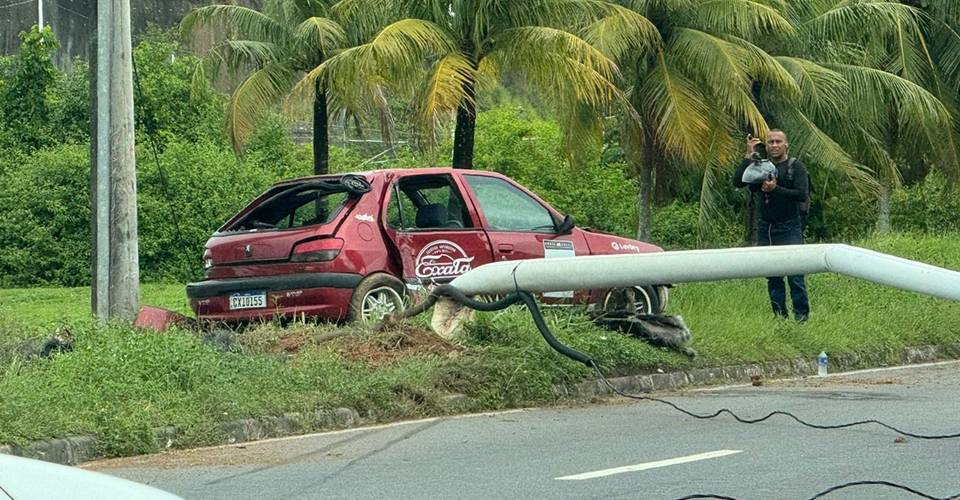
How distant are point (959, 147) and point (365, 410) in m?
24.3

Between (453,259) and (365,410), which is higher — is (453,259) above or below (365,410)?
above

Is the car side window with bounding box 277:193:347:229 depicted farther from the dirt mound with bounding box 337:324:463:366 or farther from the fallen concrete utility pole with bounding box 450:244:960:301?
the fallen concrete utility pole with bounding box 450:244:960:301

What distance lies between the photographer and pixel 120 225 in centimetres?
1319

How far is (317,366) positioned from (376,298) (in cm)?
255

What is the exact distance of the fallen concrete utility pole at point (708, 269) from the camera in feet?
24.2

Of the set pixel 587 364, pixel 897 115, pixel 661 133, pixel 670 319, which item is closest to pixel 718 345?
pixel 670 319

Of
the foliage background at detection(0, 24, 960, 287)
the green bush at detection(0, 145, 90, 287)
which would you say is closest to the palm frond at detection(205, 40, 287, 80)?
the foliage background at detection(0, 24, 960, 287)

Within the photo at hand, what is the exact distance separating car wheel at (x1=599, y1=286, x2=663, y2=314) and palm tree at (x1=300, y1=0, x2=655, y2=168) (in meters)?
5.11

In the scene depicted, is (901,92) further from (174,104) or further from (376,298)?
(174,104)

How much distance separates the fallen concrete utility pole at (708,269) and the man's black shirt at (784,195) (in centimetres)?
462

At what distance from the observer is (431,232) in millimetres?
13484

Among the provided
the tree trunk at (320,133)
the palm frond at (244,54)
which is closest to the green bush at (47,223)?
the tree trunk at (320,133)

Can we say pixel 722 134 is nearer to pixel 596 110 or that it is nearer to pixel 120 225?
pixel 596 110

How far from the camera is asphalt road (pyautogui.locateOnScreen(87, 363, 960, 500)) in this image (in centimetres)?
743
